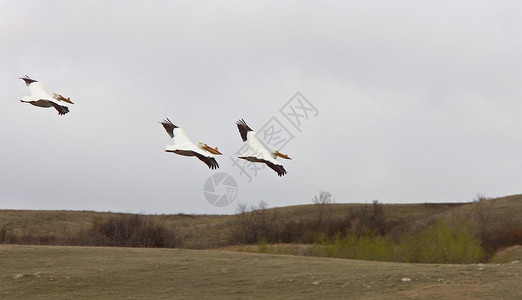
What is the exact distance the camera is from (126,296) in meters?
20.8

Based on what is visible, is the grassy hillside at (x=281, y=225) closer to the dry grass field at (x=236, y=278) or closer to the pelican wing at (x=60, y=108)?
the dry grass field at (x=236, y=278)

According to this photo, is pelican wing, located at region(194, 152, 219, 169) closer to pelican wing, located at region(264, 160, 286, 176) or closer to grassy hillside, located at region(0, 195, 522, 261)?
pelican wing, located at region(264, 160, 286, 176)

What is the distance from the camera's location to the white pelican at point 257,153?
33.1 ft

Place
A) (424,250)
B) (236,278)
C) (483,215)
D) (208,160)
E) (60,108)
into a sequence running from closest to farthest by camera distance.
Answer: (208,160)
(60,108)
(236,278)
(424,250)
(483,215)

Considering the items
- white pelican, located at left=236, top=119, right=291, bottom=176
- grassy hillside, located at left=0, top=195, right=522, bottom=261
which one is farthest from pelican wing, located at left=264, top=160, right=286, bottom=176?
grassy hillside, located at left=0, top=195, right=522, bottom=261

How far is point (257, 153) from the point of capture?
10398 millimetres

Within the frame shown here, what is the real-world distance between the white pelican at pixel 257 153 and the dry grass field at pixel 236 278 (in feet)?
30.1

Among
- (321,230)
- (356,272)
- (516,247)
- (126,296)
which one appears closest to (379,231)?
(321,230)

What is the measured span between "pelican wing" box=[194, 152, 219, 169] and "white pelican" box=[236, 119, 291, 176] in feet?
1.71

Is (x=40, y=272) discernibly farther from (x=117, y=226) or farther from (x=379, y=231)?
(x=379, y=231)

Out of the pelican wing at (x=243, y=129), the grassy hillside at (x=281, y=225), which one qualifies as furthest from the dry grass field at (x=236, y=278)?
the grassy hillside at (x=281, y=225)

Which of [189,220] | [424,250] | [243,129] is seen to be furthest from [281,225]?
[243,129]

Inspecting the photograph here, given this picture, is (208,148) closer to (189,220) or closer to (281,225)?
(281,225)

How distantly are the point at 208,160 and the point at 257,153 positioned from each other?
94cm
